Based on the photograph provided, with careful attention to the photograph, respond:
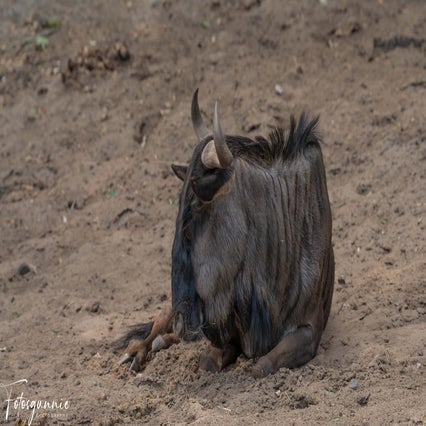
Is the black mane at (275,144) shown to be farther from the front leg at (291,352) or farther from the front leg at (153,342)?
the front leg at (153,342)

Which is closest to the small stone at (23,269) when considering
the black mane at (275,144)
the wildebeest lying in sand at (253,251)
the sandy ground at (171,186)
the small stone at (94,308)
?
the sandy ground at (171,186)

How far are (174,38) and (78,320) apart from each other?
17.3ft

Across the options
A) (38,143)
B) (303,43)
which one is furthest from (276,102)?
(38,143)

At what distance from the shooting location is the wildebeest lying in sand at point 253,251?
6387 millimetres

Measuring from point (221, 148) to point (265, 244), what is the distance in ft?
3.10

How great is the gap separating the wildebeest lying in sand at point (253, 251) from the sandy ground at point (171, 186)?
241mm

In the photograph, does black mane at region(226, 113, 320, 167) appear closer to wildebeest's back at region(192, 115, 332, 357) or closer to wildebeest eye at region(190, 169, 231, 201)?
wildebeest's back at region(192, 115, 332, 357)

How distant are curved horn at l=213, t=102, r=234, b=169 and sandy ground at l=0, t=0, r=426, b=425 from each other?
1.53 metres

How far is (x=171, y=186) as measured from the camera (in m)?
10.2

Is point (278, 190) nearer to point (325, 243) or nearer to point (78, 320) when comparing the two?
point (325, 243)

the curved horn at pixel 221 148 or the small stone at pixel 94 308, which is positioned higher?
the curved horn at pixel 221 148

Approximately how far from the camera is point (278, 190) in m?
6.82

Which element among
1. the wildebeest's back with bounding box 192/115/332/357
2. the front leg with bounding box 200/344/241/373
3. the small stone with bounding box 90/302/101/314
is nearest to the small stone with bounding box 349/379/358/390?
the wildebeest's back with bounding box 192/115/332/357

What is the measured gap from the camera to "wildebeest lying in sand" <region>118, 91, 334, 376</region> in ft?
21.0
